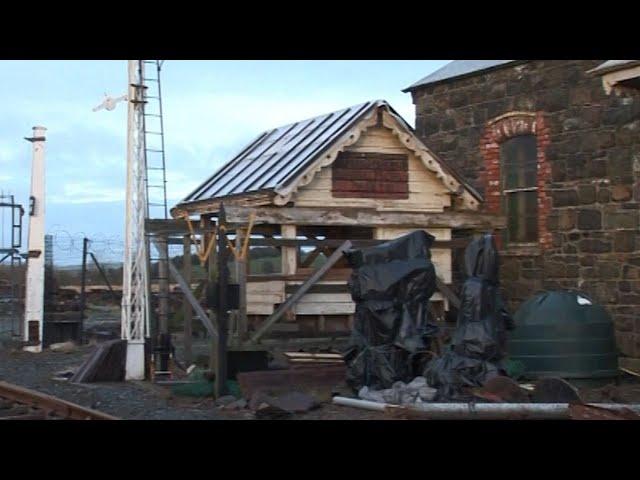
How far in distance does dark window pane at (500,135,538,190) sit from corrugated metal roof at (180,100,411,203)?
309 cm

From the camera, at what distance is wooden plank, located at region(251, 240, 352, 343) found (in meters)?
12.5

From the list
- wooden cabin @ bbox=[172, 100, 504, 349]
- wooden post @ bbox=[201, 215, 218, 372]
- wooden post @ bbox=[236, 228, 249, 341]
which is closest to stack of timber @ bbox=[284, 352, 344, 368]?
wooden cabin @ bbox=[172, 100, 504, 349]

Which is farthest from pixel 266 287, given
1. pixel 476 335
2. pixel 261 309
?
pixel 476 335

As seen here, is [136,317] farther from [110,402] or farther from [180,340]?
[180,340]

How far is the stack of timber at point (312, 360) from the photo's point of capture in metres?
13.0

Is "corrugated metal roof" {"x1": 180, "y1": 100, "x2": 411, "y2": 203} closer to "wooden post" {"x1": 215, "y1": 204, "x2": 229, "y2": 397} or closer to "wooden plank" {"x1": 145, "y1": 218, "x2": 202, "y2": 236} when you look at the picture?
"wooden plank" {"x1": 145, "y1": 218, "x2": 202, "y2": 236}

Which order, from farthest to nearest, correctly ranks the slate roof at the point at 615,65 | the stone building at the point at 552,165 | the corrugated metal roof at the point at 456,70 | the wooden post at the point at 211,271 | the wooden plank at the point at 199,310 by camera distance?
1. the corrugated metal roof at the point at 456,70
2. the stone building at the point at 552,165
3. the wooden plank at the point at 199,310
4. the wooden post at the point at 211,271
5. the slate roof at the point at 615,65

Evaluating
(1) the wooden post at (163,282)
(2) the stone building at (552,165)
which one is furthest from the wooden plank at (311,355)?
(2) the stone building at (552,165)

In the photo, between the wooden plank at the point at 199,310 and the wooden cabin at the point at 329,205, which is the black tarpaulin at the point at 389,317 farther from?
the wooden plank at the point at 199,310

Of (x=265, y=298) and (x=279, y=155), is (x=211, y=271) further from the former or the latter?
(x=279, y=155)

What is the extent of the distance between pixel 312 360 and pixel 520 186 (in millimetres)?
5369

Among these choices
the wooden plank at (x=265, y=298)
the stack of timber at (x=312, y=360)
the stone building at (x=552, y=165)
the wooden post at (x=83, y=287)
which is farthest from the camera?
the wooden post at (x=83, y=287)

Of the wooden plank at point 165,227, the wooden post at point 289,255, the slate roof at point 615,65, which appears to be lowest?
the wooden post at point 289,255

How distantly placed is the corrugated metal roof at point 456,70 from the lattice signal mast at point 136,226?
5.69m
